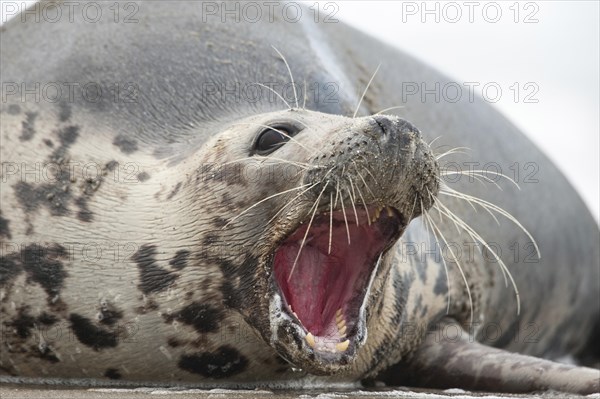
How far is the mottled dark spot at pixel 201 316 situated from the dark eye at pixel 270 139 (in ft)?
2.25

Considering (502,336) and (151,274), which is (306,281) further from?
(502,336)

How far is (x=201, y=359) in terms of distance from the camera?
4.95 m

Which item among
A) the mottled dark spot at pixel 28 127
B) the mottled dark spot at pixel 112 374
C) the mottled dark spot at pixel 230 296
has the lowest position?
the mottled dark spot at pixel 112 374

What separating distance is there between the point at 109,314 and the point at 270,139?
989 mm

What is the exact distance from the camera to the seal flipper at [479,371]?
5.61 meters

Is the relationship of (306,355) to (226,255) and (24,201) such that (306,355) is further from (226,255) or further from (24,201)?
(24,201)

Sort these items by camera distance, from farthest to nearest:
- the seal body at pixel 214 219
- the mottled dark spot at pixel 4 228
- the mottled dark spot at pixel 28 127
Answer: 1. the mottled dark spot at pixel 28 127
2. the mottled dark spot at pixel 4 228
3. the seal body at pixel 214 219

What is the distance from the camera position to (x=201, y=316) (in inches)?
192

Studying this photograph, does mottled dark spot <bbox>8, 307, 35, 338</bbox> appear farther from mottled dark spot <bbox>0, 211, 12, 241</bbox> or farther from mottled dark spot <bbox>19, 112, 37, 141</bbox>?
mottled dark spot <bbox>19, 112, 37, 141</bbox>

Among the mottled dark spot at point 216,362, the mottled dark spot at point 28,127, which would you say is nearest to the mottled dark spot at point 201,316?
the mottled dark spot at point 216,362

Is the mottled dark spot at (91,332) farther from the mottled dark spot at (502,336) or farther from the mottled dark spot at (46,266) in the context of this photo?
the mottled dark spot at (502,336)

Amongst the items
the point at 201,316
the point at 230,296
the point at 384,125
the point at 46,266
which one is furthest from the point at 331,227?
the point at 46,266

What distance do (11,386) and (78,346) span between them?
12.8 inches

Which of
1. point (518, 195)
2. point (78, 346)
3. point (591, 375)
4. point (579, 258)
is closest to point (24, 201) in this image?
point (78, 346)
